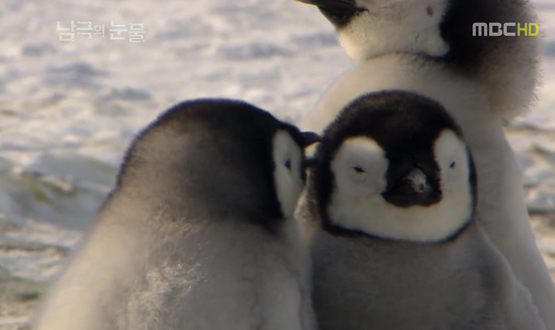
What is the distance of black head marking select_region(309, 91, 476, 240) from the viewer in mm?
1999

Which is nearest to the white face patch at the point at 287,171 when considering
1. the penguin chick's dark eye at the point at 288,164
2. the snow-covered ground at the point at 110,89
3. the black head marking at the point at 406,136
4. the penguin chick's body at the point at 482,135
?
the penguin chick's dark eye at the point at 288,164

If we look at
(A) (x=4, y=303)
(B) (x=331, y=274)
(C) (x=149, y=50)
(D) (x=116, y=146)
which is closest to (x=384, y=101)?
(B) (x=331, y=274)

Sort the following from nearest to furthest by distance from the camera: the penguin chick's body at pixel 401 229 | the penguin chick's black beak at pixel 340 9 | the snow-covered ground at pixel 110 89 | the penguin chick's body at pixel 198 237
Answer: the penguin chick's body at pixel 198 237
the penguin chick's body at pixel 401 229
the penguin chick's black beak at pixel 340 9
the snow-covered ground at pixel 110 89

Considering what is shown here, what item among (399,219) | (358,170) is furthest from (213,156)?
(399,219)

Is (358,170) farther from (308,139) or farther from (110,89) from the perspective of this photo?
(110,89)

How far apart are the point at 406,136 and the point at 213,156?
395mm

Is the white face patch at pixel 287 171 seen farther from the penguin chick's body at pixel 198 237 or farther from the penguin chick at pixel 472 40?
the penguin chick at pixel 472 40

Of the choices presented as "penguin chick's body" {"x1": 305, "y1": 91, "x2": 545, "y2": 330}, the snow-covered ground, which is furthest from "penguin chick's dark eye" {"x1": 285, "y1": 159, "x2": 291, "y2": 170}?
the snow-covered ground

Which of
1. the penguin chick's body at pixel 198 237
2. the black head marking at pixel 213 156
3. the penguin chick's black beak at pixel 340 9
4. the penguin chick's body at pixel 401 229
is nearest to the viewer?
the penguin chick's body at pixel 198 237

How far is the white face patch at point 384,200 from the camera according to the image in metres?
2.03

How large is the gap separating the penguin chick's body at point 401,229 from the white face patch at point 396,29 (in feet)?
2.04

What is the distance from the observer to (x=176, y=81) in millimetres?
5102

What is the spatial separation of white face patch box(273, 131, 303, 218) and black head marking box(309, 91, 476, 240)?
4.3 inches

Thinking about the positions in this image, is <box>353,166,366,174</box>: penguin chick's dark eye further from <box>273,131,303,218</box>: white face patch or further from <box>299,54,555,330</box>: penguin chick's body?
<box>299,54,555,330</box>: penguin chick's body
